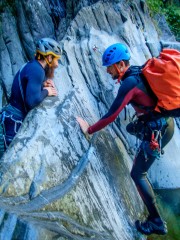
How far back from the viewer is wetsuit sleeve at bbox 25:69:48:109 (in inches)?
211

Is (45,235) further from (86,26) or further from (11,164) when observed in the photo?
(86,26)

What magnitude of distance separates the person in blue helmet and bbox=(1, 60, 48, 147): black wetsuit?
1.03 meters

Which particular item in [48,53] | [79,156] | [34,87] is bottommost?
[79,156]

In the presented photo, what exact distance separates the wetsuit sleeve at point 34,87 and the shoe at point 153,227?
2.61m

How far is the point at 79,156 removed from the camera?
17.6 ft

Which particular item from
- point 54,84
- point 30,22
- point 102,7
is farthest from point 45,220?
point 30,22

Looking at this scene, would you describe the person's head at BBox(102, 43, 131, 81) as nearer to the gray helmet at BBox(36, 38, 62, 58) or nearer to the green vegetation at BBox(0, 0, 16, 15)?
the gray helmet at BBox(36, 38, 62, 58)

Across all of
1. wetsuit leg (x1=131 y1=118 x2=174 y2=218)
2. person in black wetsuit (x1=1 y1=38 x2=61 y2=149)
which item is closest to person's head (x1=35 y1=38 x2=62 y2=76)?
person in black wetsuit (x1=1 y1=38 x2=61 y2=149)

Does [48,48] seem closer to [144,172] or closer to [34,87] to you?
[34,87]

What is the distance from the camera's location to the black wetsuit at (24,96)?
538cm

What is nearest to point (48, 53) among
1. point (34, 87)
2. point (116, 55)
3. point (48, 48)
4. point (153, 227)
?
point (48, 48)

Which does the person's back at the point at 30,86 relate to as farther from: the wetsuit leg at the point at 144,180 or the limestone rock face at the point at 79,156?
the wetsuit leg at the point at 144,180

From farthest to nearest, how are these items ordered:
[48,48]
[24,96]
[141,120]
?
[48,48] < [24,96] < [141,120]

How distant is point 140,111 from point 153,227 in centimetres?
185
